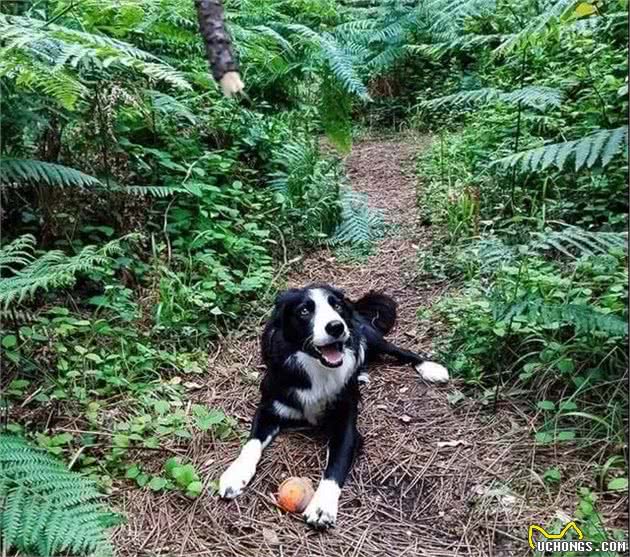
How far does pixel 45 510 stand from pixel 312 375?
3.99ft

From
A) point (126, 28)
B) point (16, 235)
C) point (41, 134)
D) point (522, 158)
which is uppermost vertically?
point (126, 28)

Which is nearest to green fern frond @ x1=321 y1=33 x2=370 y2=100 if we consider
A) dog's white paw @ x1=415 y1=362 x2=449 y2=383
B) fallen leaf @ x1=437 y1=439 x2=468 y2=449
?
dog's white paw @ x1=415 y1=362 x2=449 y2=383

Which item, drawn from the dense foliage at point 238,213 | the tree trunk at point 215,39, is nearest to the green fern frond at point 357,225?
the dense foliage at point 238,213

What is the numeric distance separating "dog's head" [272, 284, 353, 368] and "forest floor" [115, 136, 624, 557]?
0.38 metres

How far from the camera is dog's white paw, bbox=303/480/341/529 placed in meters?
2.10

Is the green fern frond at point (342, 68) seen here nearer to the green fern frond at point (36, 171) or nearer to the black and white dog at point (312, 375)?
the black and white dog at point (312, 375)

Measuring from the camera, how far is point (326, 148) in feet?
19.6

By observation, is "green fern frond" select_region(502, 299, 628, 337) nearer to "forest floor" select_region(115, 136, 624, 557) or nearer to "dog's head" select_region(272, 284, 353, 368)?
"forest floor" select_region(115, 136, 624, 557)

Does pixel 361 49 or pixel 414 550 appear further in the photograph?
pixel 361 49

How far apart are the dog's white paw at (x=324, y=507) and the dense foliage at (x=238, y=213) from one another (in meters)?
0.44

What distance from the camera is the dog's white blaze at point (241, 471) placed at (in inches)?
88.0

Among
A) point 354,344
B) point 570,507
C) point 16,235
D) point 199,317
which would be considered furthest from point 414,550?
point 16,235

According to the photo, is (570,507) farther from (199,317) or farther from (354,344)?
(199,317)

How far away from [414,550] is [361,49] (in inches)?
156
